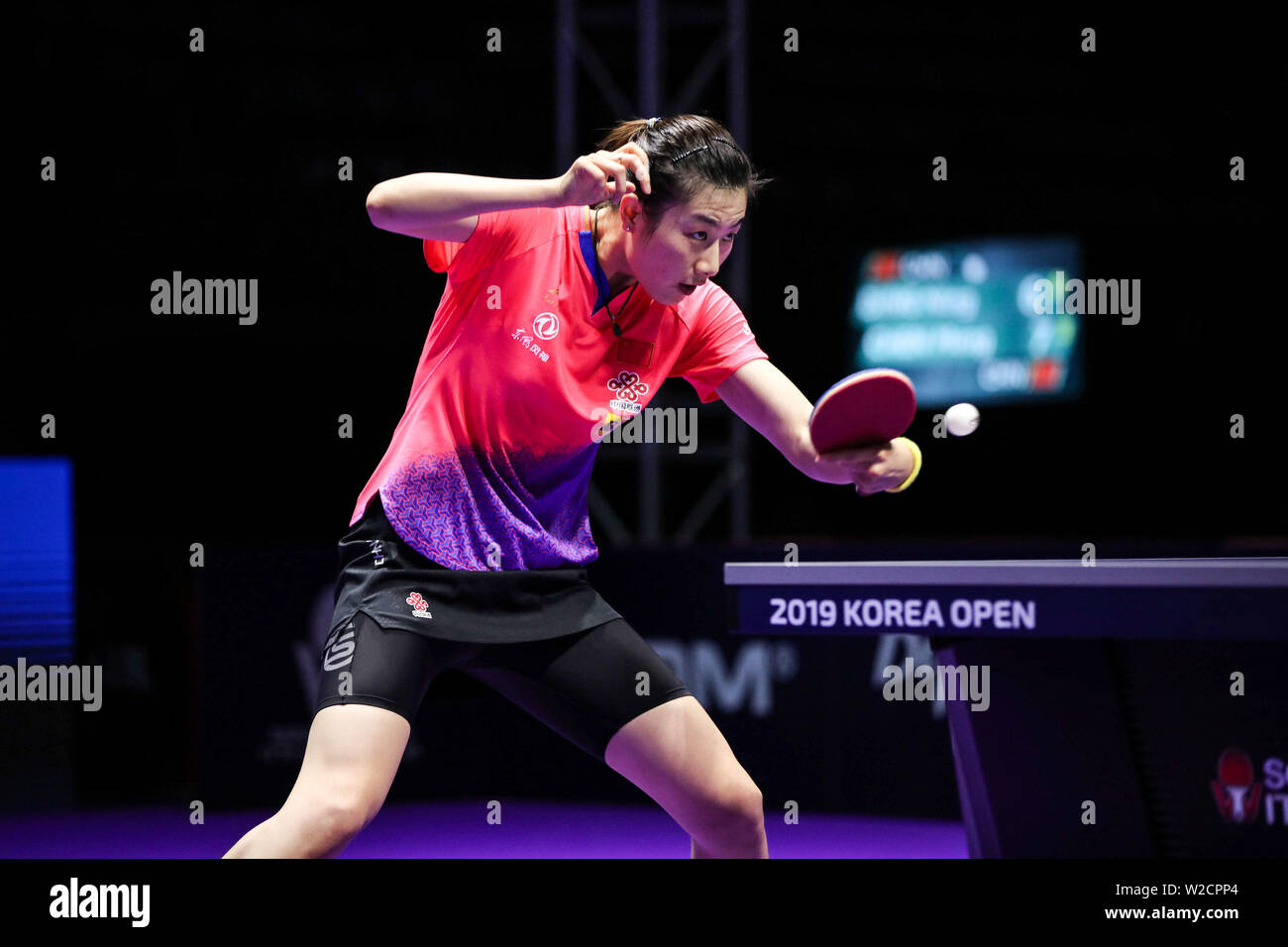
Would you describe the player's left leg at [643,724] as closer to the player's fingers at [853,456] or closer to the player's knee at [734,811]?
the player's knee at [734,811]

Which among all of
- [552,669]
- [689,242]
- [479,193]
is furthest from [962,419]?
[479,193]

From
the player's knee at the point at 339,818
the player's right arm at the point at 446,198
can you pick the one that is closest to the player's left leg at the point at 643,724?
the player's knee at the point at 339,818

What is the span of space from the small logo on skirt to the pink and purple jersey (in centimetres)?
7

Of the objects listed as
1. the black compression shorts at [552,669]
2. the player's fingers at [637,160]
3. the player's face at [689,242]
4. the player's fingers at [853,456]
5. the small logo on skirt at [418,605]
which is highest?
the player's fingers at [637,160]

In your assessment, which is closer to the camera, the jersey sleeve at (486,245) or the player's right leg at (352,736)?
the player's right leg at (352,736)

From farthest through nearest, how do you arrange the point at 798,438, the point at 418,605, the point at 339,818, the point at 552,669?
the point at 798,438, the point at 552,669, the point at 418,605, the point at 339,818

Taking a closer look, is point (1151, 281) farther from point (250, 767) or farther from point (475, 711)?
point (250, 767)

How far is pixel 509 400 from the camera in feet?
9.00

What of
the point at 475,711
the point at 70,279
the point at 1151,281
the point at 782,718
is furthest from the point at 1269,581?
the point at 1151,281

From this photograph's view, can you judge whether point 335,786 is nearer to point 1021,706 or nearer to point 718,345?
point 718,345

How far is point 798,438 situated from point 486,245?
0.67m

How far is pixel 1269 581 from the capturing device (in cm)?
268

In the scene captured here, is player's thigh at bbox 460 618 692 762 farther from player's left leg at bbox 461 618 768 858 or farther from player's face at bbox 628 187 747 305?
player's face at bbox 628 187 747 305

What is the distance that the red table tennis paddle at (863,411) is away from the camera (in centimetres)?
269
